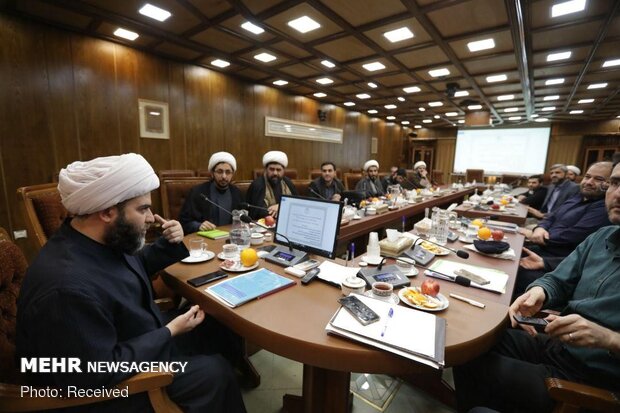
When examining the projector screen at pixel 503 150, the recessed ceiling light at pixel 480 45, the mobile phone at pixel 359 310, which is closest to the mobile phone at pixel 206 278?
the mobile phone at pixel 359 310

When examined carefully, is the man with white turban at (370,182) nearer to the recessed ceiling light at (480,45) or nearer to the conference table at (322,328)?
the recessed ceiling light at (480,45)

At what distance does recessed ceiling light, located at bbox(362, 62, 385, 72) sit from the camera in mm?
4836

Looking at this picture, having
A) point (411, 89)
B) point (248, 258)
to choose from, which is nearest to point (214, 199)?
point (248, 258)

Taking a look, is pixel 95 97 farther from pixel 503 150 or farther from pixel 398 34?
Result: pixel 503 150

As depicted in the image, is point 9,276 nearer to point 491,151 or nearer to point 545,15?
point 545,15

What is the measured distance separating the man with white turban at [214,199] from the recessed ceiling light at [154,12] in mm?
2058

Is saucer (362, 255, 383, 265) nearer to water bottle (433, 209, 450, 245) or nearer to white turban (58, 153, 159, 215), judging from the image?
water bottle (433, 209, 450, 245)

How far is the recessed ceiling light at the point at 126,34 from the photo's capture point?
3736mm

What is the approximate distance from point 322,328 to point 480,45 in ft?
15.7

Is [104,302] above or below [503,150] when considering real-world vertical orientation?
below

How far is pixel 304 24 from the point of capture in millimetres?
3469

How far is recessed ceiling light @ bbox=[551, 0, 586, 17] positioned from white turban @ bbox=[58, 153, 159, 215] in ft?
14.2

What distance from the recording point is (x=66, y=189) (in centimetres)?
92

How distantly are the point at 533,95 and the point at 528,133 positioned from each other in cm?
503
